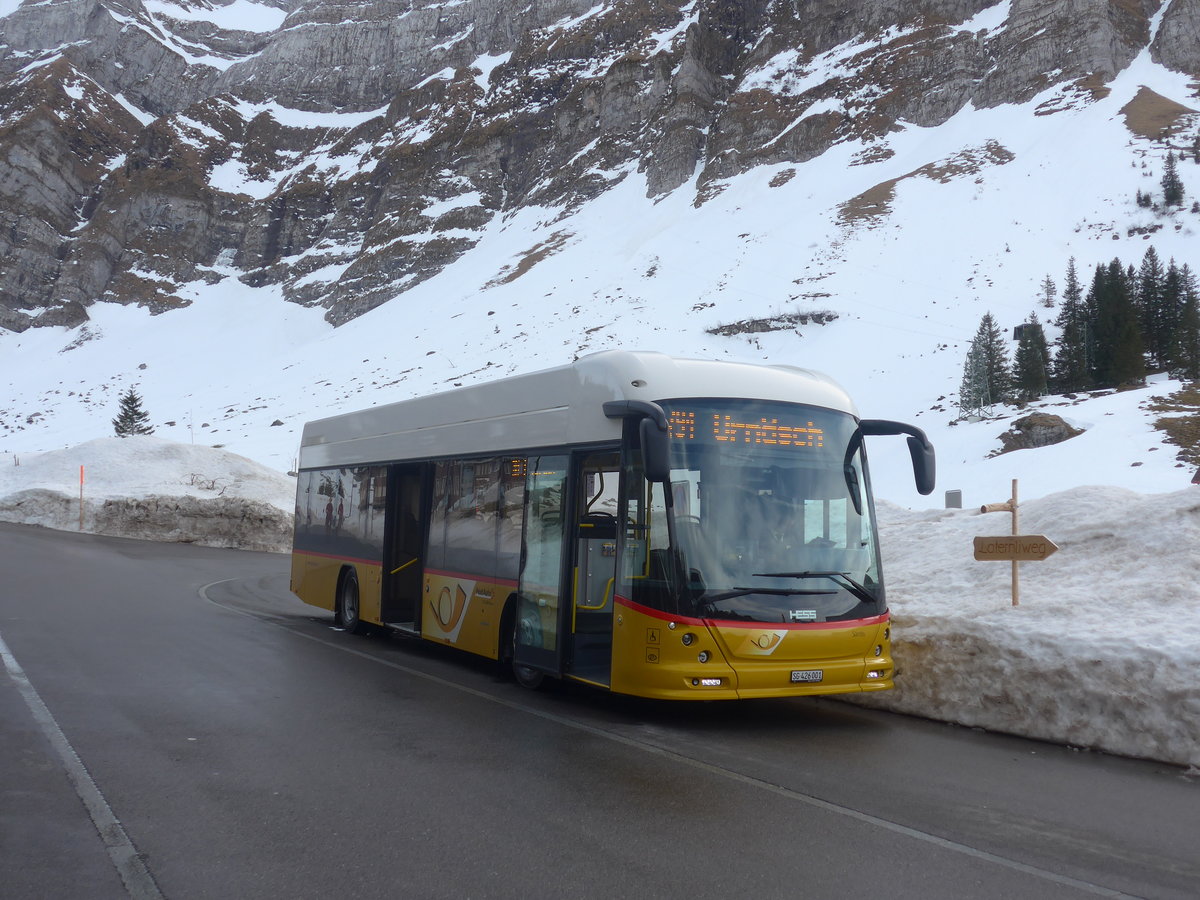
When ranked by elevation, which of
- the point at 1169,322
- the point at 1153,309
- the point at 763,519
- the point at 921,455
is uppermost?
the point at 1153,309

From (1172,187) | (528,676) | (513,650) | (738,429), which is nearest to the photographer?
(738,429)

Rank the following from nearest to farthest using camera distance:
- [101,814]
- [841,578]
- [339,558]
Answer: [101,814]
[841,578]
[339,558]

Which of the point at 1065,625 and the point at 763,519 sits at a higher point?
the point at 763,519

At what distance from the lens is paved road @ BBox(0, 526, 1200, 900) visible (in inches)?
182

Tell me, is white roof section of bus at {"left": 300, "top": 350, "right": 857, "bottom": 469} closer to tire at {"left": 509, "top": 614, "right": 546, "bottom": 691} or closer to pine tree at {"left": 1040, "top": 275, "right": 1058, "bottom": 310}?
tire at {"left": 509, "top": 614, "right": 546, "bottom": 691}

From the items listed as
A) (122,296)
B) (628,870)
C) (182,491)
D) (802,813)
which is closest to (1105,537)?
(802,813)

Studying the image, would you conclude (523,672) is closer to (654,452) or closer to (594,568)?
(594,568)

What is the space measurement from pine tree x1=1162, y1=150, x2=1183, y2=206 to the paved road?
9707cm

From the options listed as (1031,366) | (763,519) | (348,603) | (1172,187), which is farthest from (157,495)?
(1172,187)

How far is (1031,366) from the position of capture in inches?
2736

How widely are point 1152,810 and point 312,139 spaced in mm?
210754

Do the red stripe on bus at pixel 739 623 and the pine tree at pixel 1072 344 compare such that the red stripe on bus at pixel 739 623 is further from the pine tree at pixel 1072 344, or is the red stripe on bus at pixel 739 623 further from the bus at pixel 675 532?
the pine tree at pixel 1072 344

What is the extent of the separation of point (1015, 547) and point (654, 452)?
156 inches

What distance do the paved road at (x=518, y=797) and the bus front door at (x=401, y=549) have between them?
6.66ft
